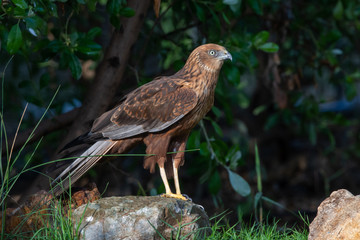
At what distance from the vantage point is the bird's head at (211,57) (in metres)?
4.06

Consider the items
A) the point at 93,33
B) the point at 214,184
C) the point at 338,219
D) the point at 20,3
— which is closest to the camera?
the point at 338,219

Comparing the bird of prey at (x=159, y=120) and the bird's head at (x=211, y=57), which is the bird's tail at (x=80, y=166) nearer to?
the bird of prey at (x=159, y=120)

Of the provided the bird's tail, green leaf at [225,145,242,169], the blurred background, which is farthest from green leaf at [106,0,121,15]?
green leaf at [225,145,242,169]

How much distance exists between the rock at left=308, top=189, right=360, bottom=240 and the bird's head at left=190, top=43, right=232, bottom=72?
52.5 inches

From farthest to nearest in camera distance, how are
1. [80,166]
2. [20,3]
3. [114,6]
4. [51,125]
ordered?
1. [51,125]
2. [114,6]
3. [80,166]
4. [20,3]

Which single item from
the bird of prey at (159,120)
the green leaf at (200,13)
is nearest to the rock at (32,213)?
the bird of prey at (159,120)

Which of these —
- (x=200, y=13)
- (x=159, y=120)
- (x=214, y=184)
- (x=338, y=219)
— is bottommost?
(x=214, y=184)

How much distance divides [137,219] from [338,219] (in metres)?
1.30

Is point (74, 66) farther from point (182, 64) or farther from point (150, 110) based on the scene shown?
point (182, 64)

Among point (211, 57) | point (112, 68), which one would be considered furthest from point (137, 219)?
point (112, 68)

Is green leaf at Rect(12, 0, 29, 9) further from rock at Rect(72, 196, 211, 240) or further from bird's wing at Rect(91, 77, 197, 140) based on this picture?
rock at Rect(72, 196, 211, 240)

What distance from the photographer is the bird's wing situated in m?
3.92

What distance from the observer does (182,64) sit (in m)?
4.82

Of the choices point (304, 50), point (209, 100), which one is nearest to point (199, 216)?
point (209, 100)
